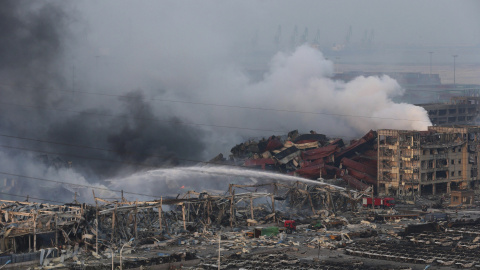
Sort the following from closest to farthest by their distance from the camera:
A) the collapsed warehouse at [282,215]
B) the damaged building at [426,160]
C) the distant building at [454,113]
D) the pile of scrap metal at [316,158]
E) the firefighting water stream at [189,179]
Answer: the collapsed warehouse at [282,215]
the firefighting water stream at [189,179]
the damaged building at [426,160]
the pile of scrap metal at [316,158]
the distant building at [454,113]

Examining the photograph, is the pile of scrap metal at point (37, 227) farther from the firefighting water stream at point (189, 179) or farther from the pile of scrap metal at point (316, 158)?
the pile of scrap metal at point (316, 158)

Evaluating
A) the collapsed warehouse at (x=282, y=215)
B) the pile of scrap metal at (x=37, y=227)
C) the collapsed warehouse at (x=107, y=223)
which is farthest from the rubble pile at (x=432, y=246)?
the pile of scrap metal at (x=37, y=227)

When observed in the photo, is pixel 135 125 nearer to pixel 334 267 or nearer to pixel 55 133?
pixel 55 133

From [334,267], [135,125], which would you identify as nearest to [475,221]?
[334,267]

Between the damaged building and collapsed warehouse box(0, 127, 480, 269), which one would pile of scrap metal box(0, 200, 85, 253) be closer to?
collapsed warehouse box(0, 127, 480, 269)

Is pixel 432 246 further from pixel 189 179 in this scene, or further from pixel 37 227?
pixel 189 179

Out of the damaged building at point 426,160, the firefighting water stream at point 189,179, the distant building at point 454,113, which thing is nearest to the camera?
the firefighting water stream at point 189,179

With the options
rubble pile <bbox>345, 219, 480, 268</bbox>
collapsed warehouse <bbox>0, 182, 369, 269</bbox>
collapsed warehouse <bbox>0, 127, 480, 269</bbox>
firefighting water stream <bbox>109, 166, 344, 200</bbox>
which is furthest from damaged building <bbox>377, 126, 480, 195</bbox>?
rubble pile <bbox>345, 219, 480, 268</bbox>

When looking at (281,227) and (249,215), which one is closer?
(281,227)
